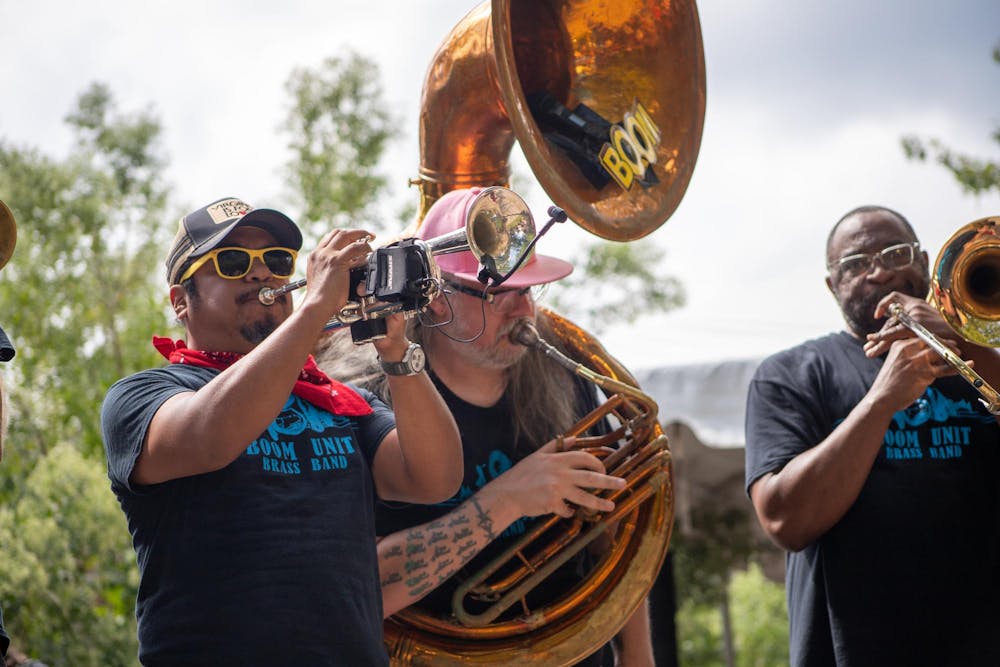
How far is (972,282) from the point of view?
9.62 ft

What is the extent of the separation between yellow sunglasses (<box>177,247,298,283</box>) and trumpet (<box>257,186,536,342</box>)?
0.19 feet

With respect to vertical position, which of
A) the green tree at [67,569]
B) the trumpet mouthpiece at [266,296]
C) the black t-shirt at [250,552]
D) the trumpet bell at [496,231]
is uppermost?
the trumpet bell at [496,231]

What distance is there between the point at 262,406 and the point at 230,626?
14.9 inches

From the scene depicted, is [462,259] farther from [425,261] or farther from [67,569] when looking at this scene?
[67,569]

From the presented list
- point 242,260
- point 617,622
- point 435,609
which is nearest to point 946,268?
point 617,622

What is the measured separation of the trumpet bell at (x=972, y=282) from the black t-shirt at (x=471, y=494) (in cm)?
95

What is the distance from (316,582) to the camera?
2.04 metres

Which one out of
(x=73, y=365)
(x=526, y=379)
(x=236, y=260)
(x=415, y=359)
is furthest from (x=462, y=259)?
(x=73, y=365)

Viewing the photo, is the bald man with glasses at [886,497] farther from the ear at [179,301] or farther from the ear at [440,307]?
the ear at [179,301]

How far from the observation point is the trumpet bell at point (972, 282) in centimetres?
287

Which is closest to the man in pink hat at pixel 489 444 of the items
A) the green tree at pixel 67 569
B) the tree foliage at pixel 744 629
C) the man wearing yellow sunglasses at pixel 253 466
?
the man wearing yellow sunglasses at pixel 253 466

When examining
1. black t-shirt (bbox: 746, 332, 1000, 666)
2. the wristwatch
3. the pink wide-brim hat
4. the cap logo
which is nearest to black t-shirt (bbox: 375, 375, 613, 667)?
the pink wide-brim hat

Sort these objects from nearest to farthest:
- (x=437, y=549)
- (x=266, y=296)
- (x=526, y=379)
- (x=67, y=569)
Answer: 1. (x=266, y=296)
2. (x=437, y=549)
3. (x=526, y=379)
4. (x=67, y=569)

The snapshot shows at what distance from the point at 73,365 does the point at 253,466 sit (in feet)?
17.6
